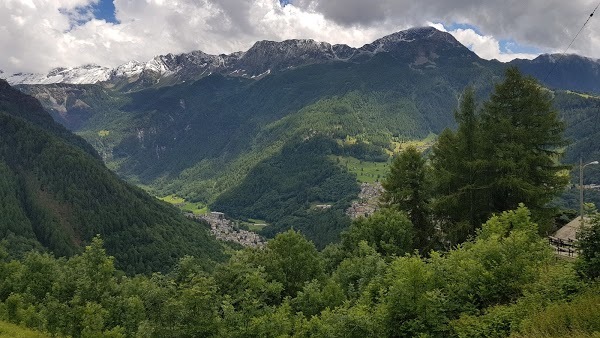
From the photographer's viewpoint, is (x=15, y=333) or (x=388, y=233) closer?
(x=15, y=333)

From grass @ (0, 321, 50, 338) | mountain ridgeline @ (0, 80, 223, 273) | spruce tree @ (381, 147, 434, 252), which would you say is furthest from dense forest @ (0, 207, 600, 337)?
mountain ridgeline @ (0, 80, 223, 273)

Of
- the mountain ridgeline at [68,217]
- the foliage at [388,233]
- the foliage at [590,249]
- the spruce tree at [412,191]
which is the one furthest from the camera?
the mountain ridgeline at [68,217]

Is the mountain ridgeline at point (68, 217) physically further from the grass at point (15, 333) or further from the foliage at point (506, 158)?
the foliage at point (506, 158)

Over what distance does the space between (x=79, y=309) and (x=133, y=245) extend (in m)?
148

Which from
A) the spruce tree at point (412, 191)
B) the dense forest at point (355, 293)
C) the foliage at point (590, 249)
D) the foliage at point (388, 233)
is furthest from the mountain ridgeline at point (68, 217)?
the foliage at point (590, 249)

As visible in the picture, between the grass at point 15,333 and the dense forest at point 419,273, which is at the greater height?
the dense forest at point 419,273

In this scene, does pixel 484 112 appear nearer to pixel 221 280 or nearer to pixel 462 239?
pixel 462 239

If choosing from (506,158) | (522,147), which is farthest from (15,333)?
(522,147)

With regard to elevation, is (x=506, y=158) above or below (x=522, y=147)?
below

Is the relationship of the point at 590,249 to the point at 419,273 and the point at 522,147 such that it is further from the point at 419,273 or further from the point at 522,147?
the point at 522,147

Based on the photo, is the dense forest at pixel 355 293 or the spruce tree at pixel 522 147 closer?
the dense forest at pixel 355 293

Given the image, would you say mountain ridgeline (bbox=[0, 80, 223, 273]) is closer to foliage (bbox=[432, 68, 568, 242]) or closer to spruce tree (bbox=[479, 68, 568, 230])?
foliage (bbox=[432, 68, 568, 242])

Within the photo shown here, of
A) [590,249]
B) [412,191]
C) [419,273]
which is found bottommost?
[419,273]

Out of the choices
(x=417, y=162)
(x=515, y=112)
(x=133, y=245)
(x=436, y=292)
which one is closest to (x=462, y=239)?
(x=417, y=162)
